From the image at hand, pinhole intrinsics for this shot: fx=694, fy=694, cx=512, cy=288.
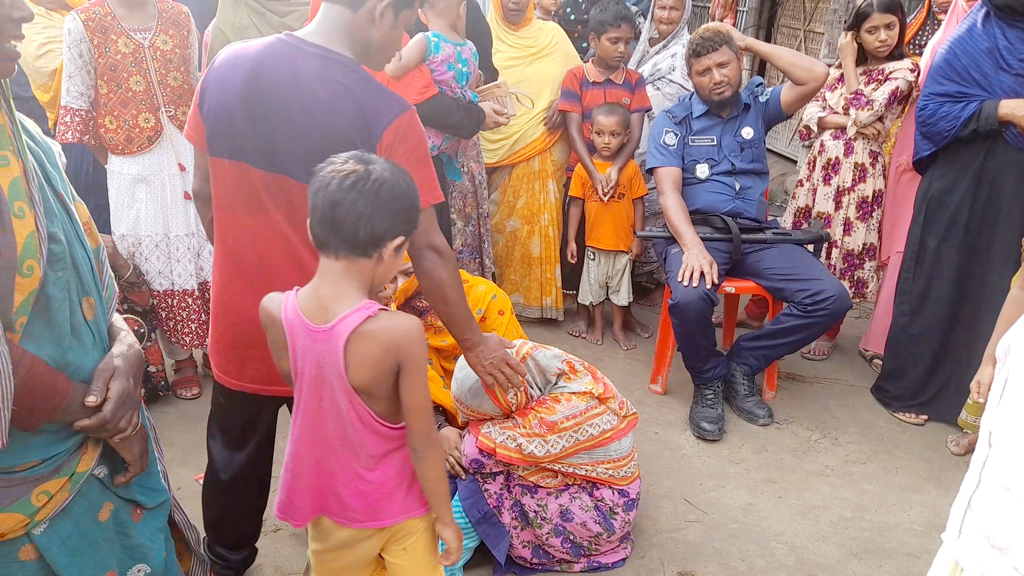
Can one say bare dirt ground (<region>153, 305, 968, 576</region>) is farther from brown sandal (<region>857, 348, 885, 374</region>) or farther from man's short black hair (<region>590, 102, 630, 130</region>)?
man's short black hair (<region>590, 102, 630, 130</region>)

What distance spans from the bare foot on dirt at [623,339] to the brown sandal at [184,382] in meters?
2.17

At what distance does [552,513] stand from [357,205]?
1.28m

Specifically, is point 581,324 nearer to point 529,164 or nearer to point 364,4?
point 529,164

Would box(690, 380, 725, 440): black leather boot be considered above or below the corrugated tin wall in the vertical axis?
below

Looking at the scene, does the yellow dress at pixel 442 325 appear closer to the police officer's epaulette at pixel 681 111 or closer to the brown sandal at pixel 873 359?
the police officer's epaulette at pixel 681 111

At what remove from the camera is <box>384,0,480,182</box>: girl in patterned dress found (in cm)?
288

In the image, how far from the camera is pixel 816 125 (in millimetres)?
3711

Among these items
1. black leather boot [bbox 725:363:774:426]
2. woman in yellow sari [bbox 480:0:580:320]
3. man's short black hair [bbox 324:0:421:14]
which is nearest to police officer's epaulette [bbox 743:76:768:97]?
woman in yellow sari [bbox 480:0:580:320]

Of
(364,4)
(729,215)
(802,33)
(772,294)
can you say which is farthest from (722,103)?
(802,33)

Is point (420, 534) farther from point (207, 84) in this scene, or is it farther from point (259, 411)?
point (207, 84)

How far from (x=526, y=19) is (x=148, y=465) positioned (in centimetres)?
337

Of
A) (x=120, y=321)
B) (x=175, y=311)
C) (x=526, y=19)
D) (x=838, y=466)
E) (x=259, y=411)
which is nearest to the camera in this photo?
(x=120, y=321)

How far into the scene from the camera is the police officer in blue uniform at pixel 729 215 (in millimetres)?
3070

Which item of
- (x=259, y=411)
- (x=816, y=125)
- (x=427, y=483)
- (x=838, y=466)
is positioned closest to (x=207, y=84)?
(x=259, y=411)
